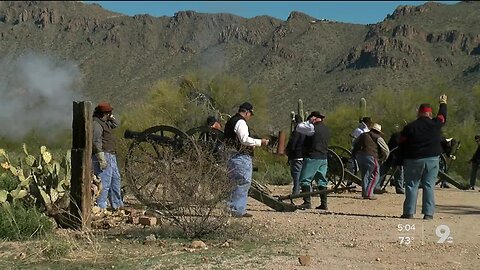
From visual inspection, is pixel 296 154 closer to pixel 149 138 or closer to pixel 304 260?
pixel 149 138

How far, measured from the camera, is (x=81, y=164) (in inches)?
362

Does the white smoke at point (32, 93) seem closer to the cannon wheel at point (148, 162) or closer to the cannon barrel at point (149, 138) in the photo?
the cannon barrel at point (149, 138)

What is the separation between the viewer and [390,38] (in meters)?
67.1

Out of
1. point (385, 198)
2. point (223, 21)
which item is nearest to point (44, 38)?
point (223, 21)

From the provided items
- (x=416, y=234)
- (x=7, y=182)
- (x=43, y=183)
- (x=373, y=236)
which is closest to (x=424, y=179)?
(x=416, y=234)

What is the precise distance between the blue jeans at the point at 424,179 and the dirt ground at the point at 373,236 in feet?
0.81

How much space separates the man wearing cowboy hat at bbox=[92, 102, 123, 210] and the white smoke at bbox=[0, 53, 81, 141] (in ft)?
25.0

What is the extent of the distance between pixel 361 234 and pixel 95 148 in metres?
3.80

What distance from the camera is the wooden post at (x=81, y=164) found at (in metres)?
9.21

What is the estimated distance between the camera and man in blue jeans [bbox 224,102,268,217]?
9.81 meters

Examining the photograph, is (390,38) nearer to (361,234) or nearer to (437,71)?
(437,71)

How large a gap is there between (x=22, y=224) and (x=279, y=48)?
181ft

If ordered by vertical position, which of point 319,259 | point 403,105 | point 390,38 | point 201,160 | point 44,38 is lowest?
point 319,259

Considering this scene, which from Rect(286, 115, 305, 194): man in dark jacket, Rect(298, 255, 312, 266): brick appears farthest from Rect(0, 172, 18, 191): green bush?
Rect(298, 255, 312, 266): brick
